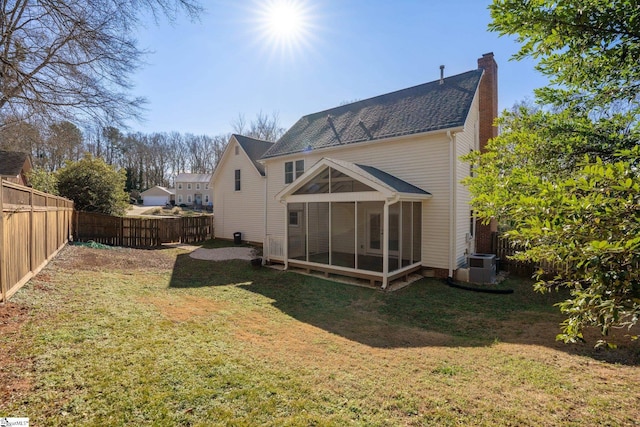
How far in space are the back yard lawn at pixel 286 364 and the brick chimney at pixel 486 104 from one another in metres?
4.86

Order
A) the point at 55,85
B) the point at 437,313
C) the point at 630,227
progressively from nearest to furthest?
the point at 630,227
the point at 437,313
the point at 55,85

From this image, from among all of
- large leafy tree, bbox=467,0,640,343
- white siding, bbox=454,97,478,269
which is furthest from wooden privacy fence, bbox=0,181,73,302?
white siding, bbox=454,97,478,269

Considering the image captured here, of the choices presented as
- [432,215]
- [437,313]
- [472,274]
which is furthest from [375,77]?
[437,313]

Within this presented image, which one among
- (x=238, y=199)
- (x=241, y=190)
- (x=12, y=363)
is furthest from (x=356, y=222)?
(x=238, y=199)

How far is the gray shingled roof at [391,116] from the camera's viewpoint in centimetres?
1095

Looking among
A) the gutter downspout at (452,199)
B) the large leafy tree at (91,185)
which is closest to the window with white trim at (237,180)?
the large leafy tree at (91,185)

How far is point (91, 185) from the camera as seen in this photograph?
17.5m

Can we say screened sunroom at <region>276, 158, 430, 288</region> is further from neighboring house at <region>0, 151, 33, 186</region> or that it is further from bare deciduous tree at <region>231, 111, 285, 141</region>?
bare deciduous tree at <region>231, 111, 285, 141</region>

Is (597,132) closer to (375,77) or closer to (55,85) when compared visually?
(55,85)

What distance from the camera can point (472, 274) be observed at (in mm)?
10055

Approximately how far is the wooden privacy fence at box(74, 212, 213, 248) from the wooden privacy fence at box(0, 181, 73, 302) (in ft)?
26.7

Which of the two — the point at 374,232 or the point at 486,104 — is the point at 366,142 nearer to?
the point at 374,232

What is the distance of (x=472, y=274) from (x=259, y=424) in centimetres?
918

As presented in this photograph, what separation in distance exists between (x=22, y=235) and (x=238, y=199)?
41.1 ft
